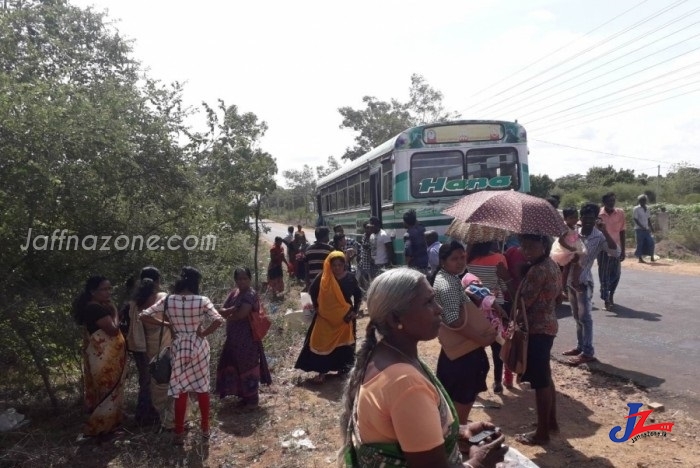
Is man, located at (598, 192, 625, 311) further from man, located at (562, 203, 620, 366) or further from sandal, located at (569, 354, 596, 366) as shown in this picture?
sandal, located at (569, 354, 596, 366)

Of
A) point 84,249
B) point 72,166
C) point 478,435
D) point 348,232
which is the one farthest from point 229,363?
point 348,232

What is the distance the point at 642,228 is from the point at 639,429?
1083cm

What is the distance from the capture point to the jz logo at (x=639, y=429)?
4.37m

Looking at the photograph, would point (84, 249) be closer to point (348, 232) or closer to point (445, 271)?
point (445, 271)

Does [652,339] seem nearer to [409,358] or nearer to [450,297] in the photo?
[450,297]

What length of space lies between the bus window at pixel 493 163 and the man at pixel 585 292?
3.29m

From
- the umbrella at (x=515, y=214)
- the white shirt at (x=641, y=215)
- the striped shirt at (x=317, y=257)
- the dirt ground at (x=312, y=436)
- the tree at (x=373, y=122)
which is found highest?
the tree at (x=373, y=122)

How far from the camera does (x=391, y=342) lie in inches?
77.6

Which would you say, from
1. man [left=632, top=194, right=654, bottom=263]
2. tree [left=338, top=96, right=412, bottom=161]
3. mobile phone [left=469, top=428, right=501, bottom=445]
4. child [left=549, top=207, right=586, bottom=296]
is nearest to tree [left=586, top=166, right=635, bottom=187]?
tree [left=338, top=96, right=412, bottom=161]

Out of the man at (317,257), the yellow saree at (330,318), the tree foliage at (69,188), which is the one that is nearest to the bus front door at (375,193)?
the man at (317,257)

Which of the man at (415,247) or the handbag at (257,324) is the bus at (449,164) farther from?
the handbag at (257,324)

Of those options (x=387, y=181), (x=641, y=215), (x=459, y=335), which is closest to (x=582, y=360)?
(x=459, y=335)

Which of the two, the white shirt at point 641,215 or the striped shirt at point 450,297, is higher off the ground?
the white shirt at point 641,215

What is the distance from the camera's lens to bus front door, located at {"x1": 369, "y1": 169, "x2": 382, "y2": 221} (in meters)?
11.2
